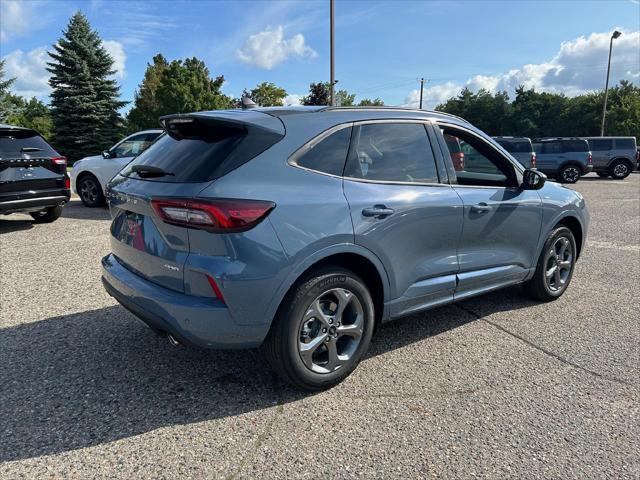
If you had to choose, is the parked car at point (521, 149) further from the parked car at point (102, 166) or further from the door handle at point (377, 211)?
the door handle at point (377, 211)

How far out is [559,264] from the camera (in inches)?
187

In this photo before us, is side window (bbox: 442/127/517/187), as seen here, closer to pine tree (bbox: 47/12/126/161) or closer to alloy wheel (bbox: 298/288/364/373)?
alloy wheel (bbox: 298/288/364/373)

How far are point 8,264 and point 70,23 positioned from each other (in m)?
36.4

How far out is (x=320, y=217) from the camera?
277cm

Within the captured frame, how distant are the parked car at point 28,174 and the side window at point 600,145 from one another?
2260 centimetres

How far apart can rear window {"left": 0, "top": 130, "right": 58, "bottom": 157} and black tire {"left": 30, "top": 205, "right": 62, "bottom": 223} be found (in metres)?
1.19

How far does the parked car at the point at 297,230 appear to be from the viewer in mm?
2559

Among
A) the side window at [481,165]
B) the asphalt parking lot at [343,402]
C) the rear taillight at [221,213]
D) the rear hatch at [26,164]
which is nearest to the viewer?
the asphalt parking lot at [343,402]

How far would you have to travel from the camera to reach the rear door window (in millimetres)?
22031

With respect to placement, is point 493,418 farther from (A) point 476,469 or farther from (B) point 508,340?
(B) point 508,340

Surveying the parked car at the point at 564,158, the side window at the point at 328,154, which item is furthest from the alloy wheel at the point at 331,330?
the parked car at the point at 564,158

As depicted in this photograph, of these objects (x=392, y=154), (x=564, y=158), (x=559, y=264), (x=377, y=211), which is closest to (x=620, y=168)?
(x=564, y=158)

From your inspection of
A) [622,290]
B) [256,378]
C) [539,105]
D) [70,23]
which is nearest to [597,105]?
[539,105]

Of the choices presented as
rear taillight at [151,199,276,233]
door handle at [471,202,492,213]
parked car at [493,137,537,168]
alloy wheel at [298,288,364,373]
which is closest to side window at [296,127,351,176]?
rear taillight at [151,199,276,233]
